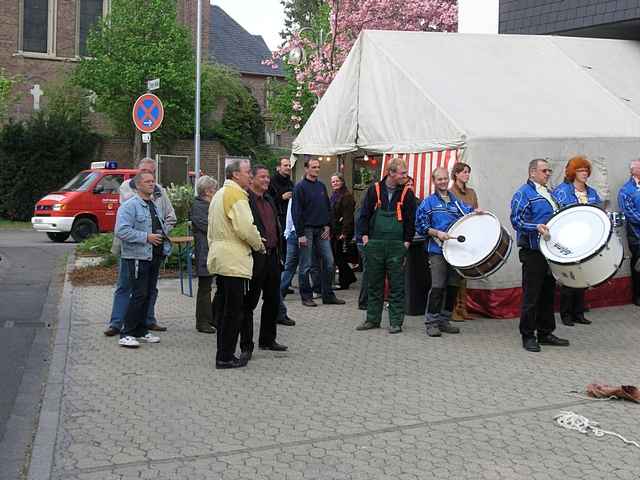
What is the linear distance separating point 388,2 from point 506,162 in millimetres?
19022

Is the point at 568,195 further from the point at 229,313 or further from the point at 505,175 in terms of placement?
the point at 229,313

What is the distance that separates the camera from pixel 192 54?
115 ft

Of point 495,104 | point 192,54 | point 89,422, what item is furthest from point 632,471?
point 192,54

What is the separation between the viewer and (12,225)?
1134 inches

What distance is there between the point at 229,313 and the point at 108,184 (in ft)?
47.8

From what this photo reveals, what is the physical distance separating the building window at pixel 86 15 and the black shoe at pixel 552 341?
34477mm

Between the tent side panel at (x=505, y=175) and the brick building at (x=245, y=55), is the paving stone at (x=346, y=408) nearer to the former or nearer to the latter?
the tent side panel at (x=505, y=175)

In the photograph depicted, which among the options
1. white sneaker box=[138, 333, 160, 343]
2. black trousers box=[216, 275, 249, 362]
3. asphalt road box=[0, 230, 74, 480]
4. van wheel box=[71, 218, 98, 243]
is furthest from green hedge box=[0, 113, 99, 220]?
black trousers box=[216, 275, 249, 362]

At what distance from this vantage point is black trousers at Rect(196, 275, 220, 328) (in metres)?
9.36

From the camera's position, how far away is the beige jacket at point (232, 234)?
741 centimetres

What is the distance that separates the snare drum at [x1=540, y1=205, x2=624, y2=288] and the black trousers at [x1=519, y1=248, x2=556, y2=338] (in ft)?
0.60

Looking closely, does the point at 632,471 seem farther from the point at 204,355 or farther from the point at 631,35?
the point at 631,35

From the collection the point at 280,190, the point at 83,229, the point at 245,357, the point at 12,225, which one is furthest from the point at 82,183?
the point at 245,357

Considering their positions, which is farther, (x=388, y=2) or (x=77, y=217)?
(x=388, y=2)
